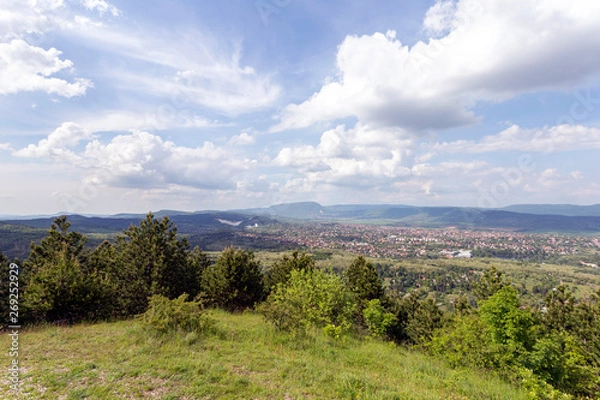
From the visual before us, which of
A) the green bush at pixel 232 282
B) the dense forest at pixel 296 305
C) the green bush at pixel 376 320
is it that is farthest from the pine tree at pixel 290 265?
the green bush at pixel 376 320

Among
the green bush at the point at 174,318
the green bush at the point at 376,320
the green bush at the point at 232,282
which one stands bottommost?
the green bush at the point at 376,320

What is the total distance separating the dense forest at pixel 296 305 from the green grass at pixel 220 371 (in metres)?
1.27

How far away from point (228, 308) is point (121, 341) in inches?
452

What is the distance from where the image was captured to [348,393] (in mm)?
6582

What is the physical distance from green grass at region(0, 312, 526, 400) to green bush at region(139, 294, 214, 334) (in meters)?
0.46

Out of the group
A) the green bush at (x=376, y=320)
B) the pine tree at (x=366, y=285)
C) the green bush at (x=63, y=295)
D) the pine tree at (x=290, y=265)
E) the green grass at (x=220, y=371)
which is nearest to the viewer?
the green grass at (x=220, y=371)

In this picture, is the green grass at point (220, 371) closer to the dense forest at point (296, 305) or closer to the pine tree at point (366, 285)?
the dense forest at point (296, 305)

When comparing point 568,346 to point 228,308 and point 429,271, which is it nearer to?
point 228,308

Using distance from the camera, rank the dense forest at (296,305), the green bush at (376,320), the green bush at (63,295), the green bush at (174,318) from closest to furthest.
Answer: the green bush at (174,318) < the dense forest at (296,305) < the green bush at (63,295) < the green bush at (376,320)

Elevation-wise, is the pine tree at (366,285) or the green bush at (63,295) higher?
the green bush at (63,295)

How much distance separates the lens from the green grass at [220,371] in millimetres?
6375

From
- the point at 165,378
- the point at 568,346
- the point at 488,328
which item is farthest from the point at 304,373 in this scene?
the point at 568,346

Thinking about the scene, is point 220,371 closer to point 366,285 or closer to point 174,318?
point 174,318

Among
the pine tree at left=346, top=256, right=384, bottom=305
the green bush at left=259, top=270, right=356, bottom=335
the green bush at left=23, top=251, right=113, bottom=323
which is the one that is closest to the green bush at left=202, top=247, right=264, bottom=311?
the green bush at left=259, top=270, right=356, bottom=335
